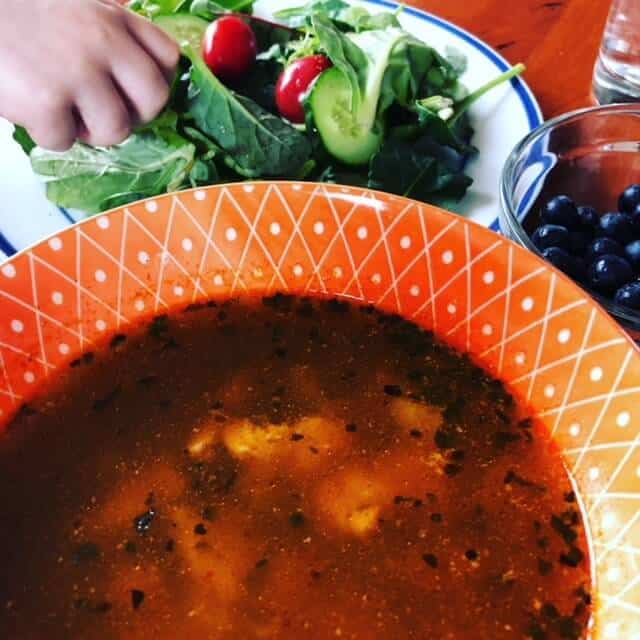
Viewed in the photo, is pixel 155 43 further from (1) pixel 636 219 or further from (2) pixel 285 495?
(1) pixel 636 219

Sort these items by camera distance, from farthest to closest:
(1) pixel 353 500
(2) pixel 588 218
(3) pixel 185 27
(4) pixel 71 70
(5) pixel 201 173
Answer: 1. (3) pixel 185 27
2. (5) pixel 201 173
3. (2) pixel 588 218
4. (4) pixel 71 70
5. (1) pixel 353 500

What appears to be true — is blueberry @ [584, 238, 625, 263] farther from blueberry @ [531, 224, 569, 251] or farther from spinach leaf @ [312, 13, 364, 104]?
spinach leaf @ [312, 13, 364, 104]

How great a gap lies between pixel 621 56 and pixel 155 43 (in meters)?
0.81

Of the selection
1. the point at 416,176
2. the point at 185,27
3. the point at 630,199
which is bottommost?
the point at 630,199

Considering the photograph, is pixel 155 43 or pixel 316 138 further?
pixel 316 138

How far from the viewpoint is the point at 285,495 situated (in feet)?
2.60

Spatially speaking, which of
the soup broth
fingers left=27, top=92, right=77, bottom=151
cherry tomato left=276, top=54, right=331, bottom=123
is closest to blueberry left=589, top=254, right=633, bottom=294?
the soup broth

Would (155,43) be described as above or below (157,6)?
above

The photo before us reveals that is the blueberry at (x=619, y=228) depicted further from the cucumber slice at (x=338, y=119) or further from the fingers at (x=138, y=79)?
the fingers at (x=138, y=79)

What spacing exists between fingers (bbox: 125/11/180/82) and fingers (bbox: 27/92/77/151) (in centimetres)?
13

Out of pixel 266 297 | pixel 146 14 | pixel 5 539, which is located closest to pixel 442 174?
pixel 266 297

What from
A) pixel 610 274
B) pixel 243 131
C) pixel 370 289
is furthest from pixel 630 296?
pixel 243 131

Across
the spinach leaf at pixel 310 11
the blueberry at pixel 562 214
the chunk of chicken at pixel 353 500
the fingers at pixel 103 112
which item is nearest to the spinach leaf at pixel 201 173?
the fingers at pixel 103 112

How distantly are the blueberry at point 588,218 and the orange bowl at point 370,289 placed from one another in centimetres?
35
